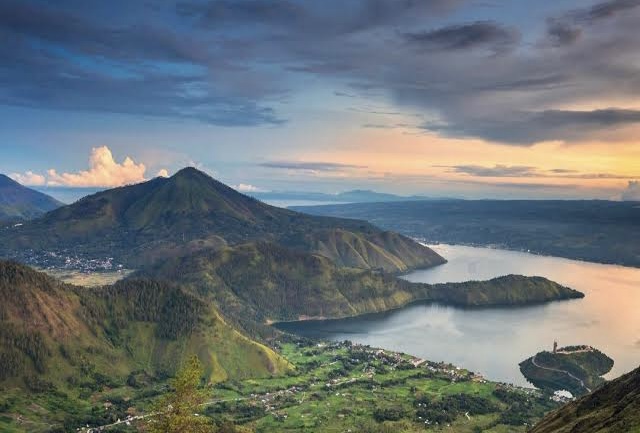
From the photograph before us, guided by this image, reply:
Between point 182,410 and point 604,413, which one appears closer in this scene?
point 182,410

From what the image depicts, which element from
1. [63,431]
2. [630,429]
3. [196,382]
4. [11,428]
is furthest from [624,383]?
[11,428]

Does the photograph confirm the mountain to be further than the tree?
Yes

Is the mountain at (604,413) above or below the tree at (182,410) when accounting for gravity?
below

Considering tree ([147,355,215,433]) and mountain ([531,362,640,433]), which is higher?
tree ([147,355,215,433])

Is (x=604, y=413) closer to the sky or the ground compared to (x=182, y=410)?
closer to the ground

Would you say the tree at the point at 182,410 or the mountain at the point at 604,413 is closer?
the tree at the point at 182,410

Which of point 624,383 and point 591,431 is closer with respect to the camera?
point 591,431

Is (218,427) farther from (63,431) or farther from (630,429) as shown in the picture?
(630,429)

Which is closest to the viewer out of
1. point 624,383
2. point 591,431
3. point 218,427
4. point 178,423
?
point 178,423
